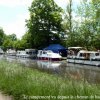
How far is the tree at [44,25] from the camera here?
79.5 m

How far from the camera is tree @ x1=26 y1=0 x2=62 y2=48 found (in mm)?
79500

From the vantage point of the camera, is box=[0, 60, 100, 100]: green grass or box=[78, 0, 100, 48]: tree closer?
box=[0, 60, 100, 100]: green grass

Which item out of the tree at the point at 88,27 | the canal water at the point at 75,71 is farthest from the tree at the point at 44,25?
the canal water at the point at 75,71

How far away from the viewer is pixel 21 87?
13.7 m

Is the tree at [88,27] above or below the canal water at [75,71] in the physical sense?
above

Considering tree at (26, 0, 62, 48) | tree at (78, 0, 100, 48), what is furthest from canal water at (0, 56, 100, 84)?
tree at (26, 0, 62, 48)

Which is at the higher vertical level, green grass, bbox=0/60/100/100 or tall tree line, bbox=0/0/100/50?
tall tree line, bbox=0/0/100/50

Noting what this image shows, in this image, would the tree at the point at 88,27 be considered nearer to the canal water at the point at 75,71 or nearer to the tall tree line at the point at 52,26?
the tall tree line at the point at 52,26

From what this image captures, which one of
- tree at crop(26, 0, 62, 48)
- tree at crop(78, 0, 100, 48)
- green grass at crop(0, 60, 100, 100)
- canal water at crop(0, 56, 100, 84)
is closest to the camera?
green grass at crop(0, 60, 100, 100)

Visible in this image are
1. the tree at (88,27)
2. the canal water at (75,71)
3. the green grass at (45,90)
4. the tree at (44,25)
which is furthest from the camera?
the tree at (44,25)

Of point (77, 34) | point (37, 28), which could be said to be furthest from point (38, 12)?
point (77, 34)

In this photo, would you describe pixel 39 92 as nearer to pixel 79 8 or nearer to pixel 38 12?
pixel 79 8

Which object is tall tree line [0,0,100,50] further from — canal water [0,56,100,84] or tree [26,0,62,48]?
canal water [0,56,100,84]

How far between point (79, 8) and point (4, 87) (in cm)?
5663
